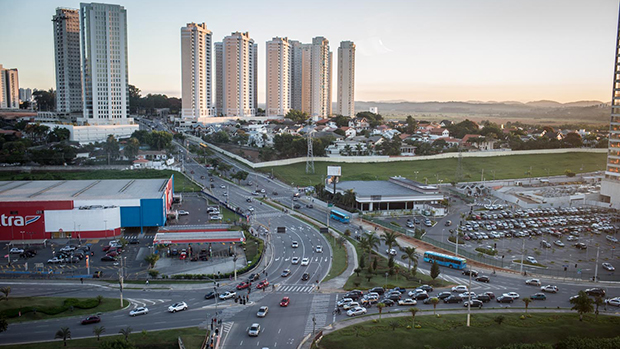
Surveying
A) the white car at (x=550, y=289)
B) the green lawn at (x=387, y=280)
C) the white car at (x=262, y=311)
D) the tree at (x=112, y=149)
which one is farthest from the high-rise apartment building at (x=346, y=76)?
the white car at (x=262, y=311)

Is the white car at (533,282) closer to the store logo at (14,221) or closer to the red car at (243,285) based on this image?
the red car at (243,285)

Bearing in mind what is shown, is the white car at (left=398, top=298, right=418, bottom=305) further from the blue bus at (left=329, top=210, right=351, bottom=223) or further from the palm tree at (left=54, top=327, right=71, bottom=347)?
the blue bus at (left=329, top=210, right=351, bottom=223)

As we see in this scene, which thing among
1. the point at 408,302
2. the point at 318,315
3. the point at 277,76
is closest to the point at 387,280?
the point at 408,302

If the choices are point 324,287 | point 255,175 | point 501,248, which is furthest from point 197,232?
point 255,175

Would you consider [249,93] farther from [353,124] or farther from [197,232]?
[197,232]

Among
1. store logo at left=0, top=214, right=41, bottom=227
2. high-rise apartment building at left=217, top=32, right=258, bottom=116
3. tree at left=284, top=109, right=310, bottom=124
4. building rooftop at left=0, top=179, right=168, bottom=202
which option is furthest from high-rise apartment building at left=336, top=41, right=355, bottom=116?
store logo at left=0, top=214, right=41, bottom=227

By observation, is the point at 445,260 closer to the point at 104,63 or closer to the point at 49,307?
the point at 49,307
